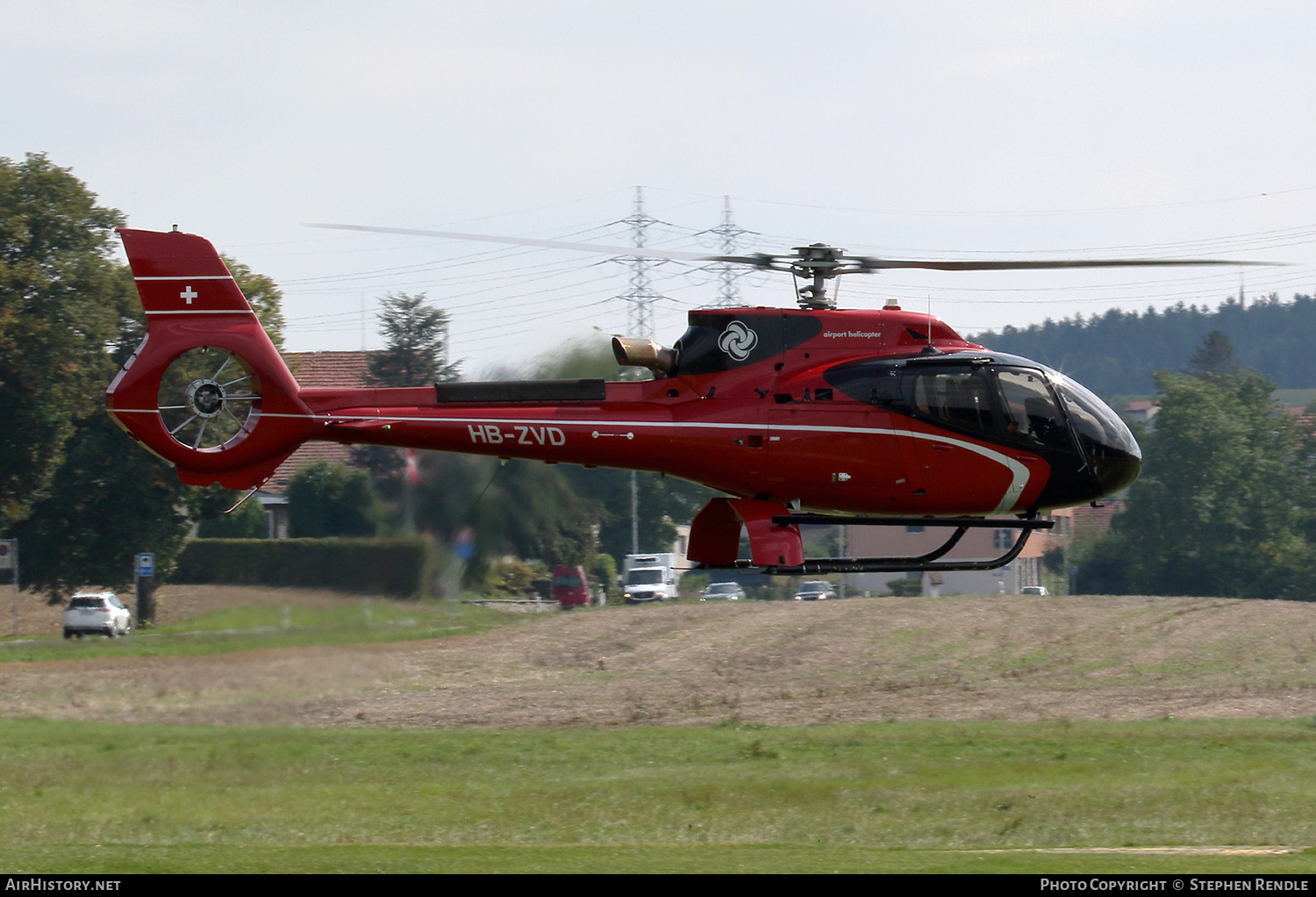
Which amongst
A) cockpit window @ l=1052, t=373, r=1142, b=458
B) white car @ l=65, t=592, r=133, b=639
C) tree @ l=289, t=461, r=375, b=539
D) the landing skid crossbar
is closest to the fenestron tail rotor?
tree @ l=289, t=461, r=375, b=539

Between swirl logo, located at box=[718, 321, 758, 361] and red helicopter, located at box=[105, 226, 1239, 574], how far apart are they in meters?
0.02

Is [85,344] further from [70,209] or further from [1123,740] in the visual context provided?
[1123,740]

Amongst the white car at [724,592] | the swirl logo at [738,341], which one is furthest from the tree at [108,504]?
the swirl logo at [738,341]

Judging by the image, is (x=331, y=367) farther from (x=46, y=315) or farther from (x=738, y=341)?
(x=738, y=341)

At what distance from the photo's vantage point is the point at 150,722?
23.9 metres

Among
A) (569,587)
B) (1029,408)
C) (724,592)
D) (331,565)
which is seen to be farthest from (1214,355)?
(331,565)

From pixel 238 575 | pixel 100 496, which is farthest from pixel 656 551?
pixel 238 575

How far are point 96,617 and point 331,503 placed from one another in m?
24.2

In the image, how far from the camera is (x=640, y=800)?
24.1 meters

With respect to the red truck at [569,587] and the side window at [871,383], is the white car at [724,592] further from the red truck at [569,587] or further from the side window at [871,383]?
the side window at [871,383]

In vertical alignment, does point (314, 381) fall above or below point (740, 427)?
above

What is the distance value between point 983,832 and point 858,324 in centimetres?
989

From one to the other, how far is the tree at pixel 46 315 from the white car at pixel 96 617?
386 cm

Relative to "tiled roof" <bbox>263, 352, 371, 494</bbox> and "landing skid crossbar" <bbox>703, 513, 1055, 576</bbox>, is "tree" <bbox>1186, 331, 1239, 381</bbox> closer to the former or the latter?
"tiled roof" <bbox>263, 352, 371, 494</bbox>
